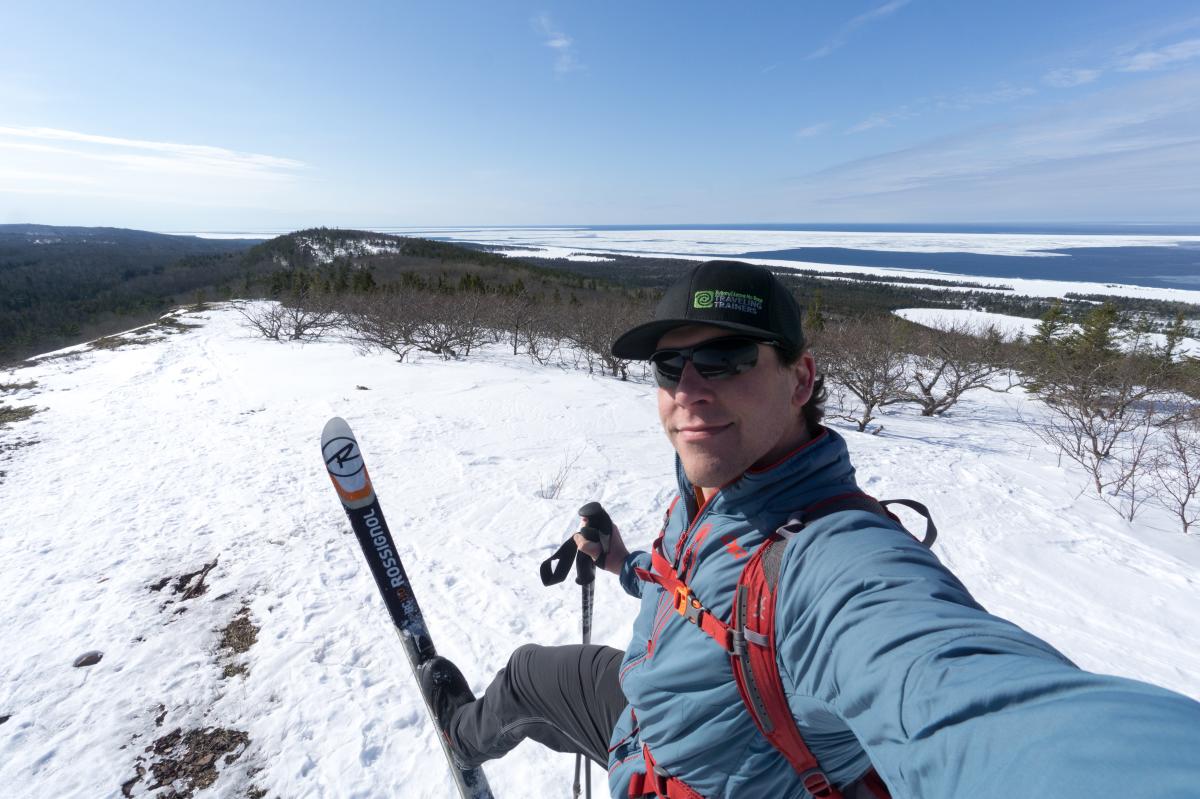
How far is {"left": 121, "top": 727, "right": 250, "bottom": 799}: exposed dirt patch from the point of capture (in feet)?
10.1

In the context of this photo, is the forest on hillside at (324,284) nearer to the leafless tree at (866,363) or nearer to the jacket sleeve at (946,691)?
the leafless tree at (866,363)

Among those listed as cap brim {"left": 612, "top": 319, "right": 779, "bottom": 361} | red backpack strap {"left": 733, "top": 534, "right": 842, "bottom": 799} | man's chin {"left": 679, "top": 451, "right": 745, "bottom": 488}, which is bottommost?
red backpack strap {"left": 733, "top": 534, "right": 842, "bottom": 799}

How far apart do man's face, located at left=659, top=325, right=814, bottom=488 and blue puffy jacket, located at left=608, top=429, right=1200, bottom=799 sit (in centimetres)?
8

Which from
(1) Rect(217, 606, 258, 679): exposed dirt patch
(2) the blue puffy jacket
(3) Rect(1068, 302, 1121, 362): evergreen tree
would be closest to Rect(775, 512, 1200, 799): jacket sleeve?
(2) the blue puffy jacket

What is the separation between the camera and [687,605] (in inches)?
54.7

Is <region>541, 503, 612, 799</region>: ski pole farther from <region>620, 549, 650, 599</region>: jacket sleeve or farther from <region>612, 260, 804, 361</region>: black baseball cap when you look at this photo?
<region>612, 260, 804, 361</region>: black baseball cap

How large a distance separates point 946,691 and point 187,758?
4610mm

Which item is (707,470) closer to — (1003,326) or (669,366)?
(669,366)

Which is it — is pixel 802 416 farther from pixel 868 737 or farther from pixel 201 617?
pixel 201 617

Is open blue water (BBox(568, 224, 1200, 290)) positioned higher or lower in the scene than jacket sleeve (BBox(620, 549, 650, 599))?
higher

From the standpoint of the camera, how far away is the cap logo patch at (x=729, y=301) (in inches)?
57.7

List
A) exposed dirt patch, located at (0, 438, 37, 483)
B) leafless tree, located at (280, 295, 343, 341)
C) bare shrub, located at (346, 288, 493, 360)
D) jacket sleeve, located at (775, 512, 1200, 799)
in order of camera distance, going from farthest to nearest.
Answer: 1. leafless tree, located at (280, 295, 343, 341)
2. bare shrub, located at (346, 288, 493, 360)
3. exposed dirt patch, located at (0, 438, 37, 483)
4. jacket sleeve, located at (775, 512, 1200, 799)

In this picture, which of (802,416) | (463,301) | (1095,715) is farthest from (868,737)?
(463,301)

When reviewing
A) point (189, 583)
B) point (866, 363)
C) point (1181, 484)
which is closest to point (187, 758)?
point (189, 583)
